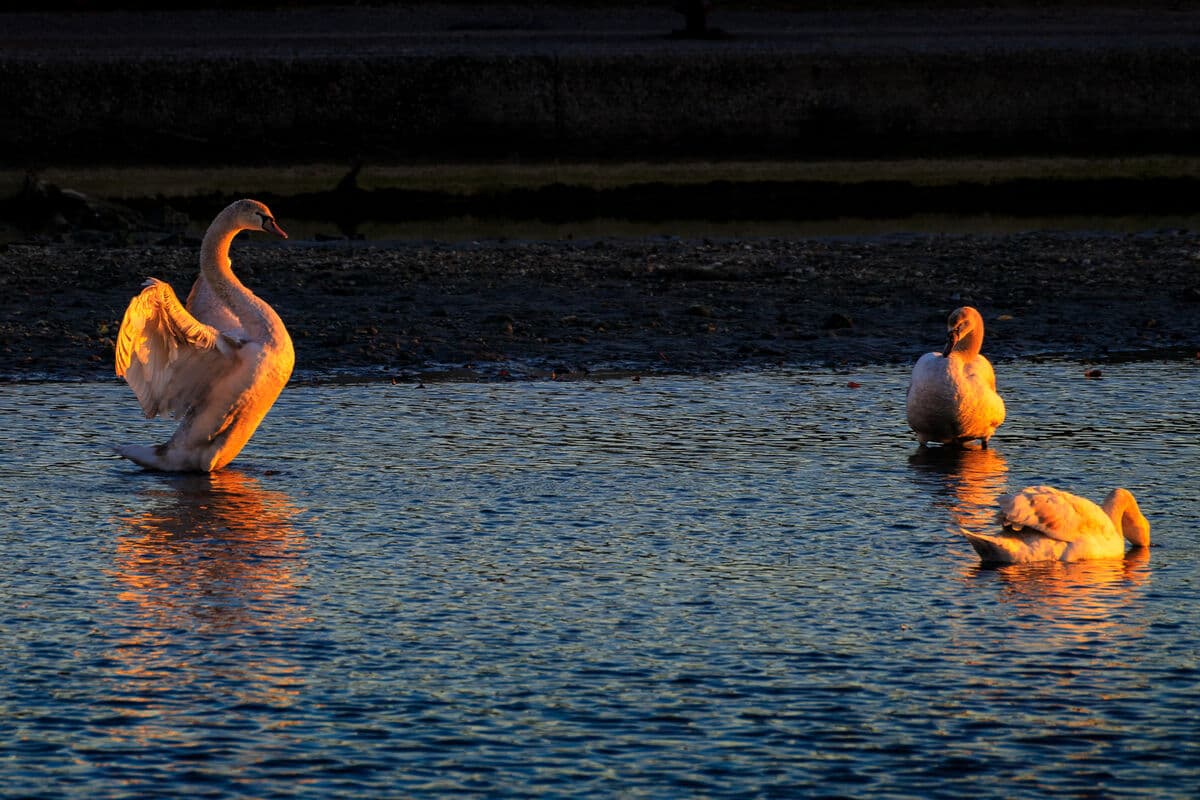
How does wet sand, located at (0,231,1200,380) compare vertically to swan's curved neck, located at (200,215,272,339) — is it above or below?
below

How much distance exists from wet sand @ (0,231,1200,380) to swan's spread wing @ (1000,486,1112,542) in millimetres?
6080

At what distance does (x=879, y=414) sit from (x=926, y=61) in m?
18.8

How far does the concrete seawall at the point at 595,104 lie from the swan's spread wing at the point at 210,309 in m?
16.7

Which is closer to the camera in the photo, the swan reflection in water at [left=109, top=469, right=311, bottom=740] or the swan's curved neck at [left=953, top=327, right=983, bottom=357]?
the swan reflection in water at [left=109, top=469, right=311, bottom=740]

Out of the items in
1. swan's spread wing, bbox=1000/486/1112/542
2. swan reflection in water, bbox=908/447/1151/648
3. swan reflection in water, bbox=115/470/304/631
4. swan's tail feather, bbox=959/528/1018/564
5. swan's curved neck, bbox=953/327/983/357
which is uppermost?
swan's curved neck, bbox=953/327/983/357

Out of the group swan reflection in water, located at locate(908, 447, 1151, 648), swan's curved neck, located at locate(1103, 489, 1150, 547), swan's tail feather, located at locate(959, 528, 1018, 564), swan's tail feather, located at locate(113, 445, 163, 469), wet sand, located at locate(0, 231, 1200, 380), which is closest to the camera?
swan reflection in water, located at locate(908, 447, 1151, 648)

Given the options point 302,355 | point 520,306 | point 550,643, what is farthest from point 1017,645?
point 520,306

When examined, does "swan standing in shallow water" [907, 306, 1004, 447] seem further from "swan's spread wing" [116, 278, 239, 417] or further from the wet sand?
"swan's spread wing" [116, 278, 239, 417]

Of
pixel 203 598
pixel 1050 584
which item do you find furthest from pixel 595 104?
pixel 203 598

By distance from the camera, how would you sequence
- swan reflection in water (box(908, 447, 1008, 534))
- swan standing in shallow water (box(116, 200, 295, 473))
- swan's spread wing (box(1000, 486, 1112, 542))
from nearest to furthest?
1. swan's spread wing (box(1000, 486, 1112, 542))
2. swan reflection in water (box(908, 447, 1008, 534))
3. swan standing in shallow water (box(116, 200, 295, 473))

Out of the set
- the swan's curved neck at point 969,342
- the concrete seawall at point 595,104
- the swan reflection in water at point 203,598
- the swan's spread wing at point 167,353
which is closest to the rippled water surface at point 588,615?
the swan reflection in water at point 203,598

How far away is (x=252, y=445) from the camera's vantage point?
12.2 m

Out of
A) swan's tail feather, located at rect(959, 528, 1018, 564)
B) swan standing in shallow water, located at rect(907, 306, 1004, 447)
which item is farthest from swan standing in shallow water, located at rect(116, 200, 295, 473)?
swan's tail feather, located at rect(959, 528, 1018, 564)

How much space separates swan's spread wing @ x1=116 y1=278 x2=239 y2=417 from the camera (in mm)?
10648
